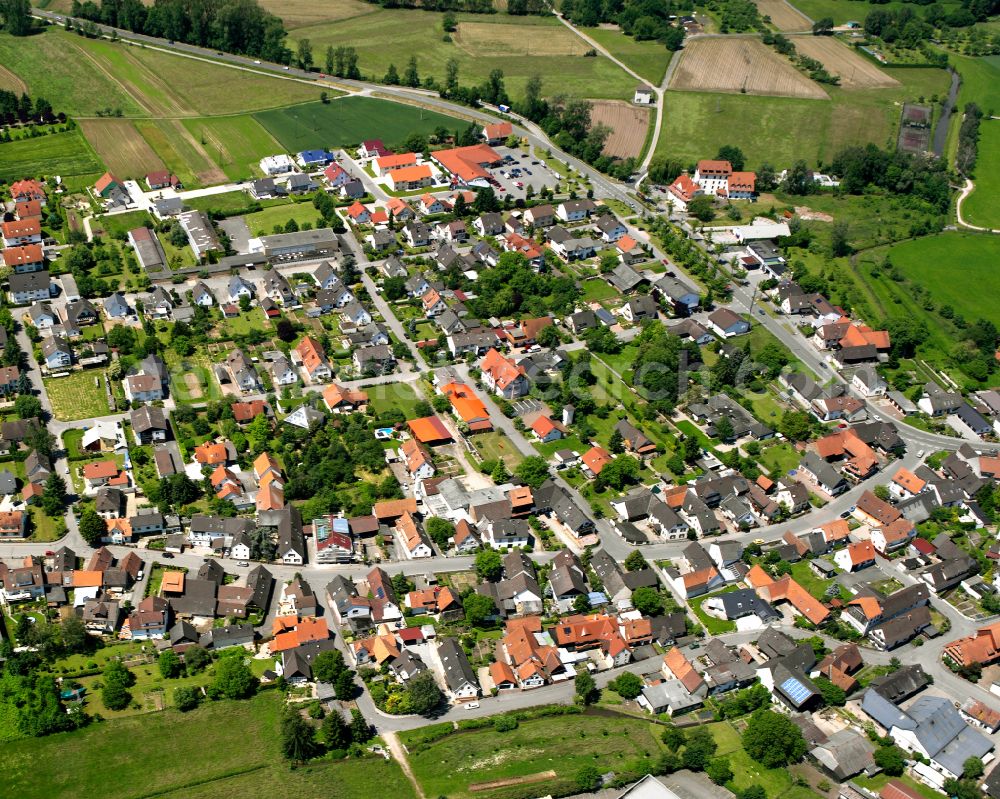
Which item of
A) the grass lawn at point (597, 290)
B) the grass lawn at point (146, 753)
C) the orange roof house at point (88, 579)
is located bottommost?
the grass lawn at point (146, 753)

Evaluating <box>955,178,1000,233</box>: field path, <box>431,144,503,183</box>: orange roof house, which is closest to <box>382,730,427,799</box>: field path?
<box>431,144,503,183</box>: orange roof house

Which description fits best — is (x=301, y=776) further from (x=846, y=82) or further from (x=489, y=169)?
(x=846, y=82)

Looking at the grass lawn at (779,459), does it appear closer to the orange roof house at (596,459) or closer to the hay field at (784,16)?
the orange roof house at (596,459)

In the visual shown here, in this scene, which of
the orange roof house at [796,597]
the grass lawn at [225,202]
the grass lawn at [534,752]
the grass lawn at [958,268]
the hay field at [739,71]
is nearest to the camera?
the grass lawn at [534,752]

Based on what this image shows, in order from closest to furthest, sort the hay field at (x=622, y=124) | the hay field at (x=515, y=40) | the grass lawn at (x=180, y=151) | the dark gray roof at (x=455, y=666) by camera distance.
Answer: the dark gray roof at (x=455, y=666) < the grass lawn at (x=180, y=151) < the hay field at (x=622, y=124) < the hay field at (x=515, y=40)

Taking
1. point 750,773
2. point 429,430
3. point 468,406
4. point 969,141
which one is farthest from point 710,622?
point 969,141

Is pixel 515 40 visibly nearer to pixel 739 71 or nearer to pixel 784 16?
pixel 739 71

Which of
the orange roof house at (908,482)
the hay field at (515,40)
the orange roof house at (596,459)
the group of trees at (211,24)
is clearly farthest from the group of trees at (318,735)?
the hay field at (515,40)

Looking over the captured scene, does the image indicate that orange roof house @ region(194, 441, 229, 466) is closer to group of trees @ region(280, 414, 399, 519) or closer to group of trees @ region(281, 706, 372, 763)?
group of trees @ region(280, 414, 399, 519)
